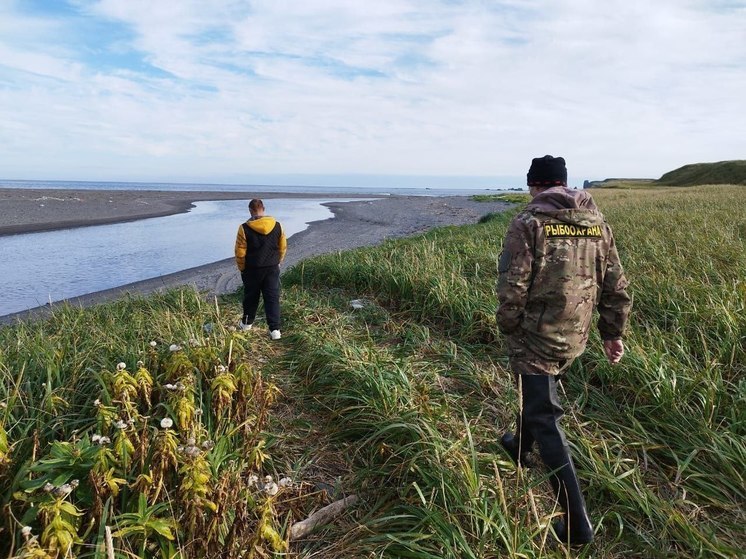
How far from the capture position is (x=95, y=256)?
16.0 meters

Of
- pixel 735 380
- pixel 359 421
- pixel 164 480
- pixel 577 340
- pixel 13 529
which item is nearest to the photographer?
pixel 13 529

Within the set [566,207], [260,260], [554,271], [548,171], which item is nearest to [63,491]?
[554,271]

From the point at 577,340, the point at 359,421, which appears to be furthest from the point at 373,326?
the point at 577,340

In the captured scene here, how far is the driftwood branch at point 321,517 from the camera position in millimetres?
2660

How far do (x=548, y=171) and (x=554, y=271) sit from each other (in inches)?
23.7

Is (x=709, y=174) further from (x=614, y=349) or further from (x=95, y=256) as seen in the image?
(x=614, y=349)

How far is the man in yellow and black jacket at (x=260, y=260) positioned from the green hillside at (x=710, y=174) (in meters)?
59.0

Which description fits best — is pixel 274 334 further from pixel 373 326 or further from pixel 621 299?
pixel 621 299

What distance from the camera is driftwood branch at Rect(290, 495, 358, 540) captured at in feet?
8.73

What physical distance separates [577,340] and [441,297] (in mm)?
3870

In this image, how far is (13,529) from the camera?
207 cm

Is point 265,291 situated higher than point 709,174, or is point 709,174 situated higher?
point 709,174

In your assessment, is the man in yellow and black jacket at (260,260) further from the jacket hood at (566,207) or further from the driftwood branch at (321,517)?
the jacket hood at (566,207)

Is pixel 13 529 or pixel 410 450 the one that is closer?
pixel 13 529
